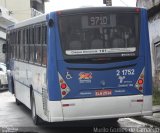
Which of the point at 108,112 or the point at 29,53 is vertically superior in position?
the point at 29,53

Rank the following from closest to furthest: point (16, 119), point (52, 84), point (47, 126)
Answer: point (52, 84) → point (47, 126) → point (16, 119)

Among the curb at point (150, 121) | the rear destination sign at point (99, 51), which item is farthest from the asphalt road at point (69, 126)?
the rear destination sign at point (99, 51)

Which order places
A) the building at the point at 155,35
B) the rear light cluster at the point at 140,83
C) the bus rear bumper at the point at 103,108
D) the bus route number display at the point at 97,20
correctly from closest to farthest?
1. the bus rear bumper at the point at 103,108
2. the bus route number display at the point at 97,20
3. the rear light cluster at the point at 140,83
4. the building at the point at 155,35

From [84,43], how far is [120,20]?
1001mm

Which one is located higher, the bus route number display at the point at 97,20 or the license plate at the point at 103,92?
the bus route number display at the point at 97,20

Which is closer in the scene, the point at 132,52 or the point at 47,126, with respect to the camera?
the point at 132,52

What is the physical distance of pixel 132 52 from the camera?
38.5 feet

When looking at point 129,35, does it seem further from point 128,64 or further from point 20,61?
point 20,61

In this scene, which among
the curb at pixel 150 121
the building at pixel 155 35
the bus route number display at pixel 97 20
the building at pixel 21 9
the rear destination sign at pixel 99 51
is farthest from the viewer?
the building at pixel 21 9

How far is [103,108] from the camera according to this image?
450 inches

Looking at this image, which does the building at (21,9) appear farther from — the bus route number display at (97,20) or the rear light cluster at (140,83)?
the rear light cluster at (140,83)

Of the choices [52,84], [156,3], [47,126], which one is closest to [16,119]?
[47,126]

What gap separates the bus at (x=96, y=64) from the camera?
1133cm

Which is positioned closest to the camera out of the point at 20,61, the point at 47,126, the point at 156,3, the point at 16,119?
the point at 47,126
